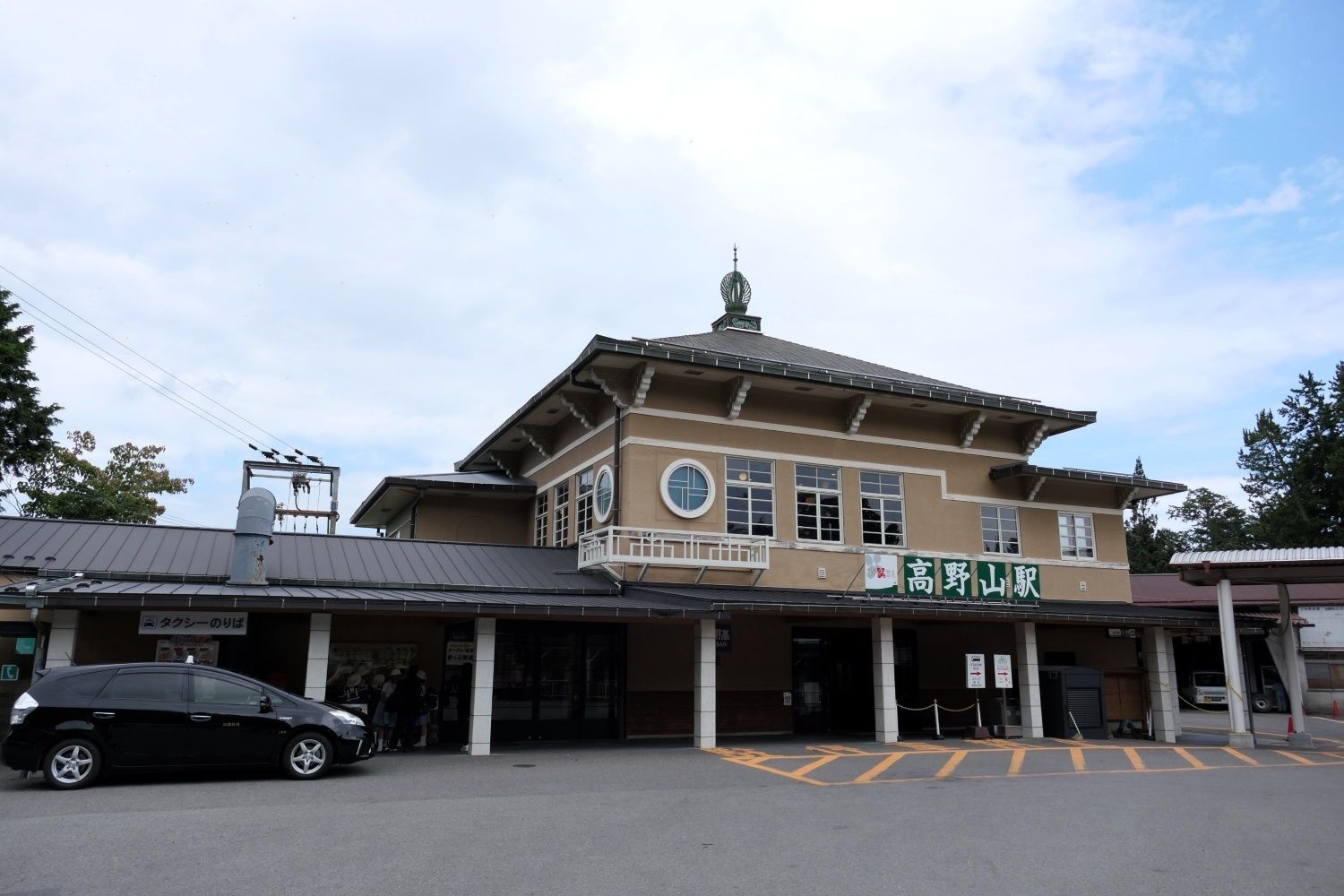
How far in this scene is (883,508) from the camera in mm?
22406

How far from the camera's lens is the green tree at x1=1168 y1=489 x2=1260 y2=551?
6619 centimetres

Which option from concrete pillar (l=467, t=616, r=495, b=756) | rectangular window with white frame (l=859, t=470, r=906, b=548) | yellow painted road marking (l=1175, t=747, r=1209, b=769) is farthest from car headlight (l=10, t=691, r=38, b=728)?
Answer: yellow painted road marking (l=1175, t=747, r=1209, b=769)

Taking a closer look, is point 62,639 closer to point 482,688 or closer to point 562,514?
point 482,688

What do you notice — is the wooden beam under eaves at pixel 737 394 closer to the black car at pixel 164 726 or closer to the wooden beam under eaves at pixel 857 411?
the wooden beam under eaves at pixel 857 411

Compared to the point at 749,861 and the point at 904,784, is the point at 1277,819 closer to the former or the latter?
the point at 904,784

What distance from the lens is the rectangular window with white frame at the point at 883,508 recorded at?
2217 centimetres

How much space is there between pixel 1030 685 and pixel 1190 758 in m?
3.57

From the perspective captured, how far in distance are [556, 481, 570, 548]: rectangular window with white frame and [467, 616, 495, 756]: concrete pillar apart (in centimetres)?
683

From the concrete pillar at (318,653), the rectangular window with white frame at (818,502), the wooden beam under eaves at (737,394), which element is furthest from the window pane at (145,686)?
the rectangular window with white frame at (818,502)

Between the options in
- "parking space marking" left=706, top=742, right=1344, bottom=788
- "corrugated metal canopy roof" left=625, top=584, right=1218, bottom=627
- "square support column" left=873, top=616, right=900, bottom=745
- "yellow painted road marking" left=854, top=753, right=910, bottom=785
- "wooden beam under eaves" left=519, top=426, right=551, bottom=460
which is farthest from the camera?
"wooden beam under eaves" left=519, top=426, right=551, bottom=460

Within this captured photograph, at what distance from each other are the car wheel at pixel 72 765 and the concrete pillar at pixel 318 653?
12.3 ft

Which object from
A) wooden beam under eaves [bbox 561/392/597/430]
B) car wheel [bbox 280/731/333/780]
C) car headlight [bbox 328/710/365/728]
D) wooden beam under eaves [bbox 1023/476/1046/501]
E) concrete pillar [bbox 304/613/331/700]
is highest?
wooden beam under eaves [bbox 561/392/597/430]

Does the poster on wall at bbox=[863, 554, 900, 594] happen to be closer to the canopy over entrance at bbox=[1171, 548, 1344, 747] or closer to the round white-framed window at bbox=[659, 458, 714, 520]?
Answer: the round white-framed window at bbox=[659, 458, 714, 520]

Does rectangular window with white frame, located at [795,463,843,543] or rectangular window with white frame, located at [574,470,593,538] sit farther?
rectangular window with white frame, located at [574,470,593,538]
